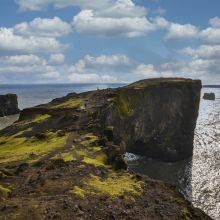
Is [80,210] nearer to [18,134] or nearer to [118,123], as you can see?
[18,134]

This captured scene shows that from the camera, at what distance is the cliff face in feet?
359

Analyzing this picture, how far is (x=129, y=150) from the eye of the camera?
113 meters

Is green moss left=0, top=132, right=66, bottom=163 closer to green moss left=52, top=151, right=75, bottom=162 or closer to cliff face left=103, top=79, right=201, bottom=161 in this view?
green moss left=52, top=151, right=75, bottom=162

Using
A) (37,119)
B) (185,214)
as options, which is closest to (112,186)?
(185,214)

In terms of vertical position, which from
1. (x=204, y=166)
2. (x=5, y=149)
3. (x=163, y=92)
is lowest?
(x=204, y=166)

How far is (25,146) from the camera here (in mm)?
71812

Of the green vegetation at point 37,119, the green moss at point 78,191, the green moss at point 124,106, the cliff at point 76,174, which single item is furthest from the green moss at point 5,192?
the green moss at point 124,106

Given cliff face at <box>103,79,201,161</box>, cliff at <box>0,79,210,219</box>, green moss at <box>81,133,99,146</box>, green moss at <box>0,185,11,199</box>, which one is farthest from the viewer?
cliff face at <box>103,79,201,161</box>

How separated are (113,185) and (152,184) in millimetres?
5240

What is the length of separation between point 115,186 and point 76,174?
5.38 meters

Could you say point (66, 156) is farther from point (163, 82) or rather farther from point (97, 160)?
point (163, 82)

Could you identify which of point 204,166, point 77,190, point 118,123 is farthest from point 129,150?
point 77,190

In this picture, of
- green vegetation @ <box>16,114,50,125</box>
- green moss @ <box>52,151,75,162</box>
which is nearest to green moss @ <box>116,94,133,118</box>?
green vegetation @ <box>16,114,50,125</box>

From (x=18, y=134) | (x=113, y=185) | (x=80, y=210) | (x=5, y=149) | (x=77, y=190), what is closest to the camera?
(x=80, y=210)
